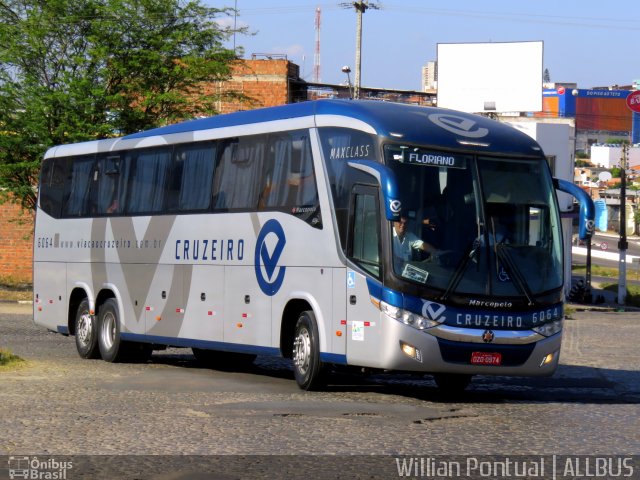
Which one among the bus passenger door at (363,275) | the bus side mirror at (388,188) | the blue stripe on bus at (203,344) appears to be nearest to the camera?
the bus side mirror at (388,188)

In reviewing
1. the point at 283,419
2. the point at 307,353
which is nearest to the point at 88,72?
the point at 307,353

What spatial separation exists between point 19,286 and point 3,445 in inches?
1463

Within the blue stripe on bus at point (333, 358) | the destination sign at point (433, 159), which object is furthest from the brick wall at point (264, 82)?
the destination sign at point (433, 159)

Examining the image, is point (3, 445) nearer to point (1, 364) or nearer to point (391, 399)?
point (391, 399)

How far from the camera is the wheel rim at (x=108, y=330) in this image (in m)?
20.4

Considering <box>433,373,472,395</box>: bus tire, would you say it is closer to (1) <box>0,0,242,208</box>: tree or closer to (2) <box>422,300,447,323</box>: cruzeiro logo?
Answer: (2) <box>422,300,447,323</box>: cruzeiro logo

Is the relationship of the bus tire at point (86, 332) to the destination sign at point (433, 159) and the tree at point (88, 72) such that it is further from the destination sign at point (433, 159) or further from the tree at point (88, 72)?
the tree at point (88, 72)

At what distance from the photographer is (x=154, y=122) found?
3828cm

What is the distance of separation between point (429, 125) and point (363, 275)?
199 cm

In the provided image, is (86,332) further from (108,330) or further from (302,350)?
(302,350)

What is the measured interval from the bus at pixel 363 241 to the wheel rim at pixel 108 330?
1.67 m

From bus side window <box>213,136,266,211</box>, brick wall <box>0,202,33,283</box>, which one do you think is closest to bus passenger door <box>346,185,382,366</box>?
bus side window <box>213,136,266,211</box>

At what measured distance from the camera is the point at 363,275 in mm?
14055

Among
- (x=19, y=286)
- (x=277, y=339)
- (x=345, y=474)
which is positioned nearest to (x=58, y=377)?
(x=277, y=339)
